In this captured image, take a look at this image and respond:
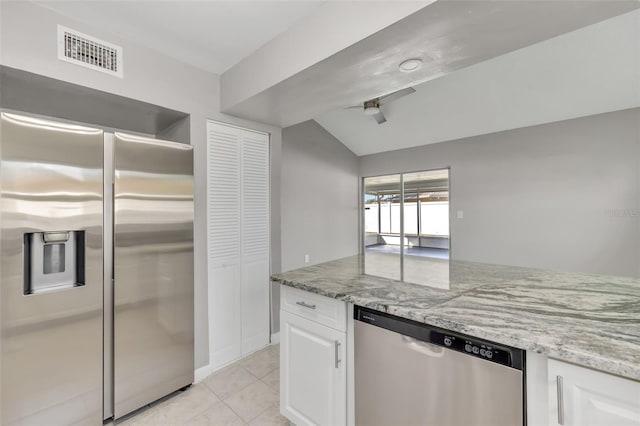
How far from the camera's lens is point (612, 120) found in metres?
3.32

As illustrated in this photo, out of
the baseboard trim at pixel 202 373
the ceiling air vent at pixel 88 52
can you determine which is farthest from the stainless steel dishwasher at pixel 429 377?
the ceiling air vent at pixel 88 52

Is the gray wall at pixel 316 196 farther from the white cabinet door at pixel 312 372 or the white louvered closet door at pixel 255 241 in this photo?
the white cabinet door at pixel 312 372

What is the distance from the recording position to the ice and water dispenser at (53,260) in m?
1.50

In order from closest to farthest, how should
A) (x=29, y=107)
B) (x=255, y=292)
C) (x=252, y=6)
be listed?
(x=252, y=6)
(x=29, y=107)
(x=255, y=292)

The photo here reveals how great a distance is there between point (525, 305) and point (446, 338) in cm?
38

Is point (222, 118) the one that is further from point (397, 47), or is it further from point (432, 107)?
point (432, 107)

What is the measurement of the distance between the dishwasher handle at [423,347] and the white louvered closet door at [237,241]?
5.93 feet

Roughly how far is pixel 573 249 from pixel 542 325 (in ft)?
11.9

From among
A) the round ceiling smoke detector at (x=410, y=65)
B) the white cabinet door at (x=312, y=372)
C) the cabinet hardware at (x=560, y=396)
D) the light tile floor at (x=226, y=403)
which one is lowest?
the light tile floor at (x=226, y=403)

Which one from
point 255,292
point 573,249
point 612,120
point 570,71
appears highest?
point 570,71

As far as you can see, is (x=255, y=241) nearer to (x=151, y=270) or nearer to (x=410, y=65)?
(x=151, y=270)

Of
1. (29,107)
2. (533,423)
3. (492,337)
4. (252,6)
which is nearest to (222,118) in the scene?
(252,6)

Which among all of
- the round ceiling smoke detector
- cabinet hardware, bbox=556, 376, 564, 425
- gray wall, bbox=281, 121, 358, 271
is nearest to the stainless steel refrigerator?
the round ceiling smoke detector

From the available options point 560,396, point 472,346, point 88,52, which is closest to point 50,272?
point 88,52
